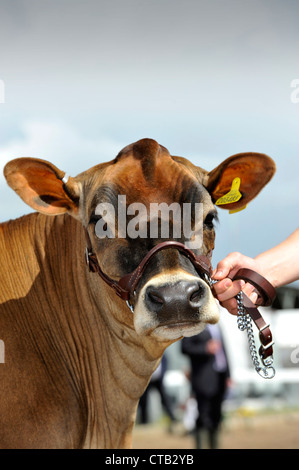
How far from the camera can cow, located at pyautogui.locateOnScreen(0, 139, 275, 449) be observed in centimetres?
385

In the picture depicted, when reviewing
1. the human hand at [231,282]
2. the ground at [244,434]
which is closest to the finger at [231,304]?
the human hand at [231,282]

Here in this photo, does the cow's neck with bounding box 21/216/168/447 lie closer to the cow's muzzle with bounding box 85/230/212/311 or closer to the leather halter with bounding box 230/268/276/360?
the cow's muzzle with bounding box 85/230/212/311

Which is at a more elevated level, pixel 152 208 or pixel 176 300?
pixel 152 208

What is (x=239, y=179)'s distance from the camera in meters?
4.76

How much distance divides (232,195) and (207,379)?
7329 millimetres

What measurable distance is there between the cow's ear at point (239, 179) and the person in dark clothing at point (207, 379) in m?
6.70

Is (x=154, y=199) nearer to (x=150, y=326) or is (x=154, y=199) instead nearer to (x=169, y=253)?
(x=169, y=253)

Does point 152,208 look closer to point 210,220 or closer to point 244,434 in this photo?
point 210,220

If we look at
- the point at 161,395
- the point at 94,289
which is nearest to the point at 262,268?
the point at 94,289

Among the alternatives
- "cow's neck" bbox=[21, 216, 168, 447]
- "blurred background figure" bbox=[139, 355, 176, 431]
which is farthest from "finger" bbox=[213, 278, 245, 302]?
"blurred background figure" bbox=[139, 355, 176, 431]

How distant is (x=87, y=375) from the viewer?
446 cm

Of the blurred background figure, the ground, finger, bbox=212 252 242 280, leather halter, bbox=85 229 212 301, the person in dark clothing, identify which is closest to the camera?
leather halter, bbox=85 229 212 301

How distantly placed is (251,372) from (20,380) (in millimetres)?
16226
